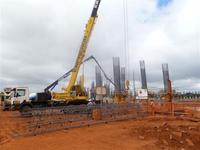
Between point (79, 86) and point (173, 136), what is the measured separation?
82.6 feet

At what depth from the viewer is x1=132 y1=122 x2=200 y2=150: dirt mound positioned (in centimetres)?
1639

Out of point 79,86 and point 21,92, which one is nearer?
point 21,92

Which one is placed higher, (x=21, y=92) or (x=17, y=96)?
(x=21, y=92)

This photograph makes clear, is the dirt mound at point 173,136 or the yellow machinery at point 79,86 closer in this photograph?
the dirt mound at point 173,136

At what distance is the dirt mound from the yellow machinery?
20906 mm

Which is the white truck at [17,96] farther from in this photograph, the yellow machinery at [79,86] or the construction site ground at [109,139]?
the construction site ground at [109,139]

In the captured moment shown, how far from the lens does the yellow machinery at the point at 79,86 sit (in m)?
40.7

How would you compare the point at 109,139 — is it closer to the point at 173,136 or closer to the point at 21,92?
the point at 173,136

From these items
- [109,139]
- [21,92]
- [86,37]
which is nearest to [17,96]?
[21,92]

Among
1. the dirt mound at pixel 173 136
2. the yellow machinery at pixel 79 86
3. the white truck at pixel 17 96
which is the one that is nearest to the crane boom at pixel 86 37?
the yellow machinery at pixel 79 86

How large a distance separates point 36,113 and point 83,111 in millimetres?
3960

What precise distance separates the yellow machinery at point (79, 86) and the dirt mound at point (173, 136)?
20906 millimetres

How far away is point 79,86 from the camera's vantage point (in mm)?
42094

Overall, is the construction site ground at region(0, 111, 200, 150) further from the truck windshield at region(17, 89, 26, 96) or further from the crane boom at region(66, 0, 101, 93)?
the crane boom at region(66, 0, 101, 93)
